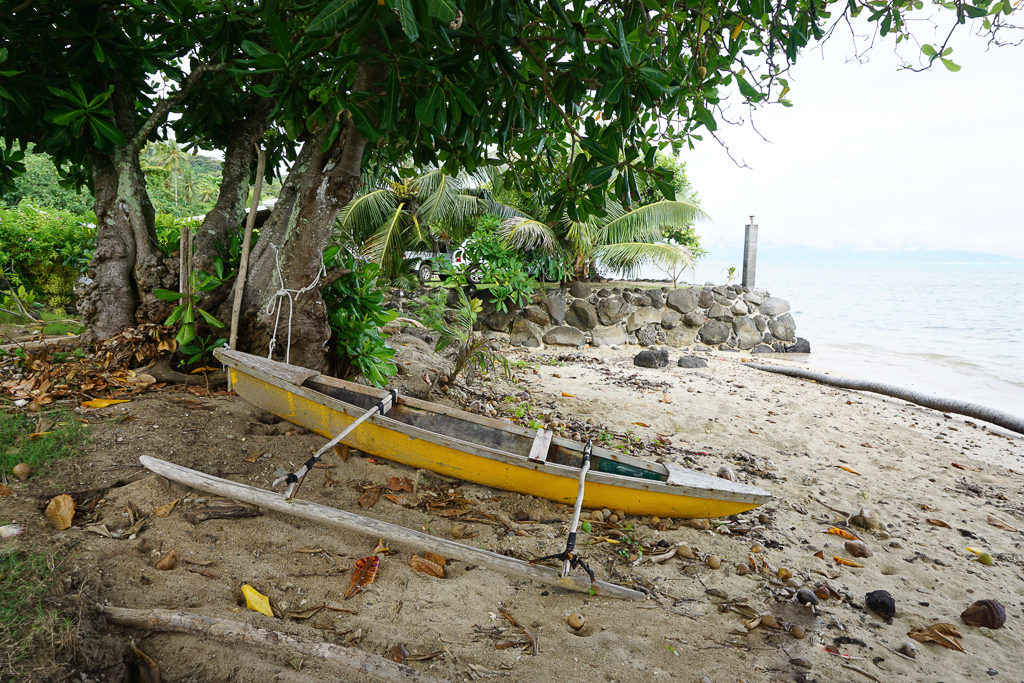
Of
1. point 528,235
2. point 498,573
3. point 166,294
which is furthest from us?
point 528,235

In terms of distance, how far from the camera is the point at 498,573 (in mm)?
2584

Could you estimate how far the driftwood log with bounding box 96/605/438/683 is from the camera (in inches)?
70.2

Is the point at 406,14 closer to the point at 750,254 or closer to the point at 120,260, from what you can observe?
the point at 120,260

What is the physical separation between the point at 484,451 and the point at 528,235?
22.1 ft

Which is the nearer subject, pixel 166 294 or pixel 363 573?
pixel 363 573

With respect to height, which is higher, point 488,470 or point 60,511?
point 488,470

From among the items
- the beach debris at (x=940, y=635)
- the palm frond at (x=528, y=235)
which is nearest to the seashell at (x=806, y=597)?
the beach debris at (x=940, y=635)

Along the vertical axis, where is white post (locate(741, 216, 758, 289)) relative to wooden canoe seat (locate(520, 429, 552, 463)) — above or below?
above

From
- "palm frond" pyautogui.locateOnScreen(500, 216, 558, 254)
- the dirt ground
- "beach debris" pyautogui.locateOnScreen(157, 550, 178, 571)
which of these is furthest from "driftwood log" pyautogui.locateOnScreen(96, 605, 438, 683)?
"palm frond" pyautogui.locateOnScreen(500, 216, 558, 254)

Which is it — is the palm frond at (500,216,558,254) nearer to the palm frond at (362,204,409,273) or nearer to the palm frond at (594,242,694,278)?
the palm frond at (594,242,694,278)

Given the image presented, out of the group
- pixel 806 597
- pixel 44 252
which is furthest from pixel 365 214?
pixel 806 597

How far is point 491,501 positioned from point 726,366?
688 centimetres

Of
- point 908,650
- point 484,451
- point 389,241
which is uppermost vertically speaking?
point 389,241

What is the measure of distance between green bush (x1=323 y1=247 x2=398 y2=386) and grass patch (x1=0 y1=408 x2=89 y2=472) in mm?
1872
